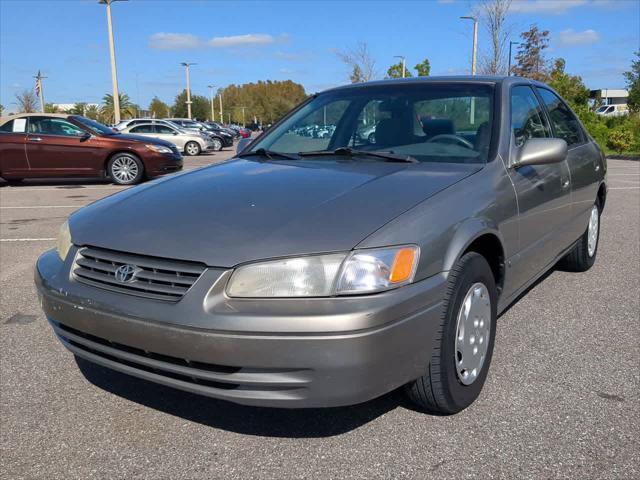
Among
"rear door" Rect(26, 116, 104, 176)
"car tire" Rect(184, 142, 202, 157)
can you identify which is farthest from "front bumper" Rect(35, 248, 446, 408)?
"car tire" Rect(184, 142, 202, 157)

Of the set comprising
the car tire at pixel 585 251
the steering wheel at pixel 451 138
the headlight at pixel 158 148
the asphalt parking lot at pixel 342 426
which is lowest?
the asphalt parking lot at pixel 342 426

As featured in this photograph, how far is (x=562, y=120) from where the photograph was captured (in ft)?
15.2

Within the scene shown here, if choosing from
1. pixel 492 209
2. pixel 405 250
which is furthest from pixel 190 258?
pixel 492 209

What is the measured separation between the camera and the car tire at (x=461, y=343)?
249 cm

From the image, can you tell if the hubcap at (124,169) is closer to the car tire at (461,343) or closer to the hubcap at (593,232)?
the hubcap at (593,232)

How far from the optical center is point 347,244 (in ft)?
7.36

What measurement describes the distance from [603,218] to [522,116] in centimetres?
490

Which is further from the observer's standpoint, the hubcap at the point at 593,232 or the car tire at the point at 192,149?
the car tire at the point at 192,149

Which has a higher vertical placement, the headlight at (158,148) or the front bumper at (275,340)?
the headlight at (158,148)

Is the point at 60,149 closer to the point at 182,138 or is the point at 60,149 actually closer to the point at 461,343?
the point at 461,343

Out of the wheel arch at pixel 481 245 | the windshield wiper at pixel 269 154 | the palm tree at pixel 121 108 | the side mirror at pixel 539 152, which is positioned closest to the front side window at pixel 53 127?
the windshield wiper at pixel 269 154

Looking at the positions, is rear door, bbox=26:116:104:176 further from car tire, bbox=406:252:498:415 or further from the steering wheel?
car tire, bbox=406:252:498:415

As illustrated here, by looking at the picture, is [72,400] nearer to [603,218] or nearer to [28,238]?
[28,238]

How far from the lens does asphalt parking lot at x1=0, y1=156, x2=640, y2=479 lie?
2.34 meters
